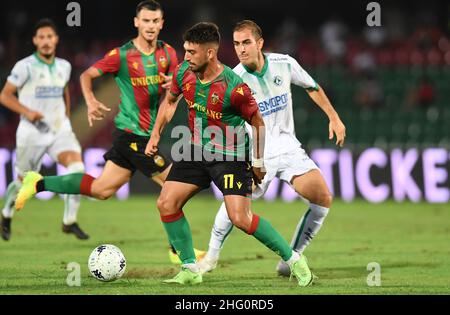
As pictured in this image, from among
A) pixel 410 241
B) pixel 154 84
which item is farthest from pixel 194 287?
pixel 410 241

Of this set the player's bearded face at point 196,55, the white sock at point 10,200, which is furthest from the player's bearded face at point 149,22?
the white sock at point 10,200

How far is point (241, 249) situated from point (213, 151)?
10.7 ft

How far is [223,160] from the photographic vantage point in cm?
814

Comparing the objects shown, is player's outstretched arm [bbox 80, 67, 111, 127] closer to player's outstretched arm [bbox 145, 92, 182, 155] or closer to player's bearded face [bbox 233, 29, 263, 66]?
player's outstretched arm [bbox 145, 92, 182, 155]

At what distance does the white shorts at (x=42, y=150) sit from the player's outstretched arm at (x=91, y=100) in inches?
91.9

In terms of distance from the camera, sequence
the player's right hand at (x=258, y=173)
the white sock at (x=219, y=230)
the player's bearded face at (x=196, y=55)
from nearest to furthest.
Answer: the player's bearded face at (x=196, y=55), the player's right hand at (x=258, y=173), the white sock at (x=219, y=230)

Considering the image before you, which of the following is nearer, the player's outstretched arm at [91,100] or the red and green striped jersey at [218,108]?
the red and green striped jersey at [218,108]

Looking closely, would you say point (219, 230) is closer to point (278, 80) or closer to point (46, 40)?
point (278, 80)

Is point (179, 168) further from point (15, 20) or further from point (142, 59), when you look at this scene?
point (15, 20)

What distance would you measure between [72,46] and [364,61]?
6566 millimetres

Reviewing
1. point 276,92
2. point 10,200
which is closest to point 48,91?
point 10,200

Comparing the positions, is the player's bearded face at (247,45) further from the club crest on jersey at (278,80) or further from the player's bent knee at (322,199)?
the player's bent knee at (322,199)

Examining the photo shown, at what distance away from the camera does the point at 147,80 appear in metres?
9.99

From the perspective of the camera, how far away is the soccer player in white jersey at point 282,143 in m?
8.84
